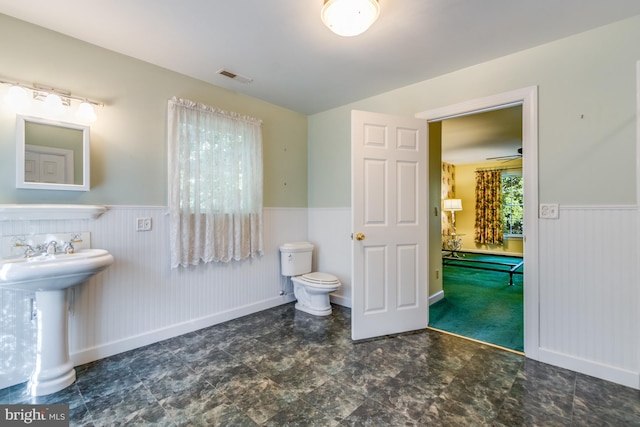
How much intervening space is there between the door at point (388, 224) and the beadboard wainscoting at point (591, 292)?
96cm

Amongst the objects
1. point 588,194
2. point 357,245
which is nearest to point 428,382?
point 357,245

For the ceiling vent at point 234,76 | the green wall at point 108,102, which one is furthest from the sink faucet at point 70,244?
the ceiling vent at point 234,76

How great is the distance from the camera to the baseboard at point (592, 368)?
1.86m

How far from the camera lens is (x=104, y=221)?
2.23 meters

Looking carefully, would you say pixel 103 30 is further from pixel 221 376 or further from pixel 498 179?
pixel 498 179

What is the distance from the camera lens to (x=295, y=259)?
133 inches

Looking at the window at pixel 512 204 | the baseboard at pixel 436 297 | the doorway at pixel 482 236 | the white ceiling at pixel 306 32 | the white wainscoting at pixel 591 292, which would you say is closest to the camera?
the white ceiling at pixel 306 32

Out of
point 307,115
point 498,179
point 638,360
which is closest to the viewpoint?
point 638,360

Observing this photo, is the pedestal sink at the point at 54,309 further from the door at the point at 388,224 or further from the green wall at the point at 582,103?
the green wall at the point at 582,103

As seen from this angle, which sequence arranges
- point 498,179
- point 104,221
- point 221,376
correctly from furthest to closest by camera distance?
point 498,179 < point 104,221 < point 221,376

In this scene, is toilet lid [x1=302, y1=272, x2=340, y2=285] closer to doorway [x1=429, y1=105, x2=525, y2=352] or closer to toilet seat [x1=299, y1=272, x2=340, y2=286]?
toilet seat [x1=299, y1=272, x2=340, y2=286]

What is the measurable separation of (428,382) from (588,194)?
5.63ft

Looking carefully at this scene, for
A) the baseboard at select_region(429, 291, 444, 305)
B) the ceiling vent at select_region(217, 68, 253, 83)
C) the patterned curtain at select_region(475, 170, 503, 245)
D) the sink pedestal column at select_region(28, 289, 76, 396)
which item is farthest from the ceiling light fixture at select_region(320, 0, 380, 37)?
the patterned curtain at select_region(475, 170, 503, 245)

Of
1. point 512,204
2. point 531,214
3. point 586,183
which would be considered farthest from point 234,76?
point 512,204
